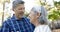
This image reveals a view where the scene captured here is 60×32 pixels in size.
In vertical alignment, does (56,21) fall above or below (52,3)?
below

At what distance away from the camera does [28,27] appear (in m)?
1.37

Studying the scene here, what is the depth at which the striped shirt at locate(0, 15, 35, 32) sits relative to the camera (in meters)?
1.34

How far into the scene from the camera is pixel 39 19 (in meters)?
1.36

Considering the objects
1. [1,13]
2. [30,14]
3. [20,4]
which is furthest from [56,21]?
[1,13]

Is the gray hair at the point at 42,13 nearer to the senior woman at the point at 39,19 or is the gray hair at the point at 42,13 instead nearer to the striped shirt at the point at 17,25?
the senior woman at the point at 39,19

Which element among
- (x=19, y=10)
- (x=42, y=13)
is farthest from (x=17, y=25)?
(x=42, y=13)

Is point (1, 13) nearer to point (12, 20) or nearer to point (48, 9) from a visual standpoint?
point (12, 20)

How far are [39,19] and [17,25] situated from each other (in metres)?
0.22

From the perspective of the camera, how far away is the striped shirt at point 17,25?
1341 millimetres

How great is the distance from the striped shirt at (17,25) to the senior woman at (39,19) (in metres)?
0.05

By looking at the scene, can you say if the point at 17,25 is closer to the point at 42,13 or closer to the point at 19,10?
the point at 19,10

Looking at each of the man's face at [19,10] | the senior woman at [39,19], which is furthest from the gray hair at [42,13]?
the man's face at [19,10]

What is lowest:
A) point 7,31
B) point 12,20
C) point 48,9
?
point 7,31

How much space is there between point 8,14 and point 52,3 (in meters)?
0.45
